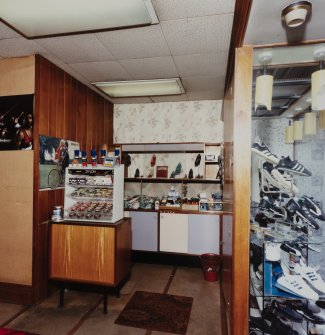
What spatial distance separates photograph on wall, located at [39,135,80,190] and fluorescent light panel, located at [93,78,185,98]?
107cm

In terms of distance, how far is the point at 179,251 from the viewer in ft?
14.0

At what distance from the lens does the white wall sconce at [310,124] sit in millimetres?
2322

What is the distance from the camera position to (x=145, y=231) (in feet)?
14.5

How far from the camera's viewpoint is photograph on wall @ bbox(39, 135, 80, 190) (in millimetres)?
3113

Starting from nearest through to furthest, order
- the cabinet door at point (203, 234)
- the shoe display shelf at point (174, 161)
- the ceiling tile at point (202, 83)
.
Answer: the ceiling tile at point (202, 83)
the cabinet door at point (203, 234)
the shoe display shelf at point (174, 161)

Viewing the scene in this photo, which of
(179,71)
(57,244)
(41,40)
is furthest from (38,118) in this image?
(179,71)

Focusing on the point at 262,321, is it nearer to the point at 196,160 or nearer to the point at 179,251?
the point at 179,251

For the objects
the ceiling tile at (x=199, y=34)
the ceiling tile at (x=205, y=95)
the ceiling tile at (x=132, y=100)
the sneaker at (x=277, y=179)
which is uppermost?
the ceiling tile at (x=199, y=34)

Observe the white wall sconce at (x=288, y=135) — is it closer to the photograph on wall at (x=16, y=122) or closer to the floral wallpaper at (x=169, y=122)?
the floral wallpaper at (x=169, y=122)

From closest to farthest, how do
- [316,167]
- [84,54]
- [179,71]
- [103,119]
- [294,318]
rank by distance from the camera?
[294,318], [316,167], [84,54], [179,71], [103,119]

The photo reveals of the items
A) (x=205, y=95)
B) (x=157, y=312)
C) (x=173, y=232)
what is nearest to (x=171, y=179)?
(x=173, y=232)

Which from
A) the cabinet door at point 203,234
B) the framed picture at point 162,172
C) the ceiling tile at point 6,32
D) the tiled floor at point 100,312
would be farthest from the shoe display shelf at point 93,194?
the ceiling tile at point 6,32

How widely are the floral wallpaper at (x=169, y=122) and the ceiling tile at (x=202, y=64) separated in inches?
51.8

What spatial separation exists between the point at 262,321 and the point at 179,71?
9.45ft
